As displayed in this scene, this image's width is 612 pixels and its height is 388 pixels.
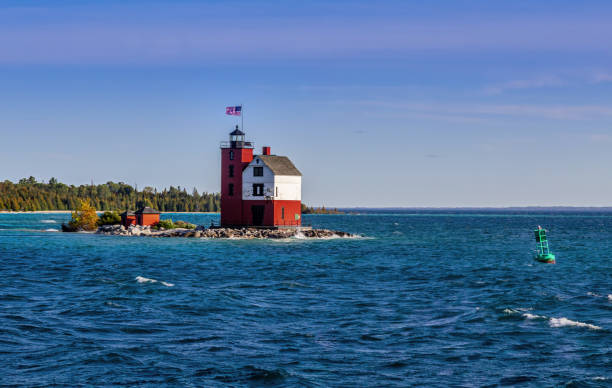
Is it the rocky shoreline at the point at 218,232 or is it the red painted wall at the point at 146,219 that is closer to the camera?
the rocky shoreline at the point at 218,232

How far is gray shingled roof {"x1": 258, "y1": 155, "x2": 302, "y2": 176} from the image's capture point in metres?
80.9

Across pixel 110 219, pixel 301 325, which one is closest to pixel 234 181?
pixel 110 219

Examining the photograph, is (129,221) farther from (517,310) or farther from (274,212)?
(517,310)

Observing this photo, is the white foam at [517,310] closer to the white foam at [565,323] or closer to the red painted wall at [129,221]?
the white foam at [565,323]

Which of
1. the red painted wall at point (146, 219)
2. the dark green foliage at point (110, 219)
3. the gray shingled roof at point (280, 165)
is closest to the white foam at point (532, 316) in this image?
the gray shingled roof at point (280, 165)

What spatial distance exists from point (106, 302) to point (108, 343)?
Result: 8494 mm

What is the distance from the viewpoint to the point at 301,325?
25.5 metres

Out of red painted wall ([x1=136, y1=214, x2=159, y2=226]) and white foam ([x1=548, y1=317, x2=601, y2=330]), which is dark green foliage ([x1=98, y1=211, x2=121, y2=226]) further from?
→ white foam ([x1=548, y1=317, x2=601, y2=330])

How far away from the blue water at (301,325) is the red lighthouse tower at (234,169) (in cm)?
3257

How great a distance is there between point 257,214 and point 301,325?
57.1 meters

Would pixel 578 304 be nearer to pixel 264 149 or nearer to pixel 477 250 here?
pixel 477 250

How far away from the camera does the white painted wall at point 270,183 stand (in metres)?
80.2

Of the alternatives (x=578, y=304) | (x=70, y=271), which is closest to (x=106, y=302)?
(x=70, y=271)

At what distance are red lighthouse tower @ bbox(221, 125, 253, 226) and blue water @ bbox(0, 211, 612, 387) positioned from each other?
1282 inches
